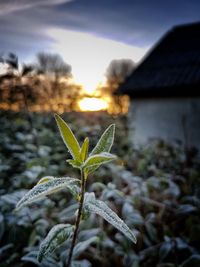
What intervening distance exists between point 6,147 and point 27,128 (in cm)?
158

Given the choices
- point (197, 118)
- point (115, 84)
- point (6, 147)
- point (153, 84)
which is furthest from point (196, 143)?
point (115, 84)

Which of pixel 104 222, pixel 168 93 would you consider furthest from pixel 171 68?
pixel 104 222

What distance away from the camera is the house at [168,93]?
36.1 ft

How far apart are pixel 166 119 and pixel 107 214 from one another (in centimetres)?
1125

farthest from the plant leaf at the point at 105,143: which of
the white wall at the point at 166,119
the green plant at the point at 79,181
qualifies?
the white wall at the point at 166,119

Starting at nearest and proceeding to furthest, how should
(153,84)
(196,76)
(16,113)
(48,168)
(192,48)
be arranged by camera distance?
(48,168)
(16,113)
(196,76)
(153,84)
(192,48)

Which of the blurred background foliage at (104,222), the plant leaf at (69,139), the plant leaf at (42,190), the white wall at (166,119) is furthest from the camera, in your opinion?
the white wall at (166,119)

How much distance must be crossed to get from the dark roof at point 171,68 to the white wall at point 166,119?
31cm

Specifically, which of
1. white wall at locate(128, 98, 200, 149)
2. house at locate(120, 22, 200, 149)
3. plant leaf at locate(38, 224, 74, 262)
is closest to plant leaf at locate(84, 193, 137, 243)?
plant leaf at locate(38, 224, 74, 262)

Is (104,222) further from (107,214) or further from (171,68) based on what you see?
(171,68)

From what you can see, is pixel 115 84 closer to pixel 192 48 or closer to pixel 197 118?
pixel 192 48

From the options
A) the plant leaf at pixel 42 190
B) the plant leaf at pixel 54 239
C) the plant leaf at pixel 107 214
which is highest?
the plant leaf at pixel 42 190

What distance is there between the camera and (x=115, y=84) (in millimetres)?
33562

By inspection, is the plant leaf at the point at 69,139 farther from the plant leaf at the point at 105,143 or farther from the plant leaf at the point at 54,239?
the plant leaf at the point at 54,239
